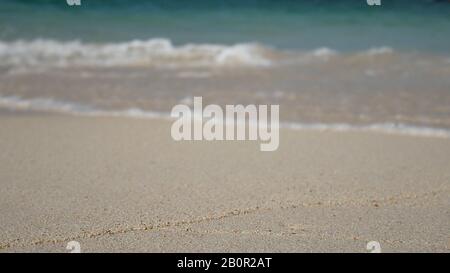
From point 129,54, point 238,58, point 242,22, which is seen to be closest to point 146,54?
point 129,54

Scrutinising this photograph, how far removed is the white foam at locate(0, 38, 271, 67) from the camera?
869 cm

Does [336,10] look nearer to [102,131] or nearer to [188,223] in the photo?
[102,131]

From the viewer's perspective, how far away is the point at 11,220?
300 centimetres

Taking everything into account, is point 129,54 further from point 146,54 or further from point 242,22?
point 242,22

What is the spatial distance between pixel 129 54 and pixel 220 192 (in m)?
6.30

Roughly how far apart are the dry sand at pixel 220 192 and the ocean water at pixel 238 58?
2.96ft

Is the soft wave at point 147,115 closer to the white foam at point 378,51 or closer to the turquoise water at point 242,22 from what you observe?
the white foam at point 378,51

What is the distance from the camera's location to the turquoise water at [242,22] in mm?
10164

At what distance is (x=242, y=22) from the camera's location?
12.3m

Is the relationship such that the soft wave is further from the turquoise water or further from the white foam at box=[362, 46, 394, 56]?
the turquoise water

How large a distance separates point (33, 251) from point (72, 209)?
1.56ft

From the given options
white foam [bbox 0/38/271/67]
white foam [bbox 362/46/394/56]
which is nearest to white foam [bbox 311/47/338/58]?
white foam [bbox 362/46/394/56]

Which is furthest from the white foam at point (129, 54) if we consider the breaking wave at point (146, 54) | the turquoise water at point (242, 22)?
the turquoise water at point (242, 22)

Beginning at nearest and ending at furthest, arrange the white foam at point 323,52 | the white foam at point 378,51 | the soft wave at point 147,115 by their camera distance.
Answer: the soft wave at point 147,115 < the white foam at point 378,51 < the white foam at point 323,52
